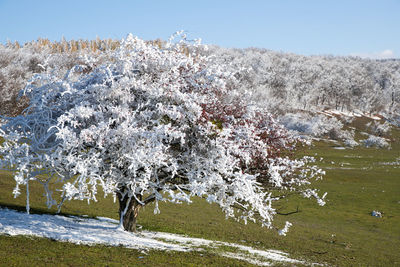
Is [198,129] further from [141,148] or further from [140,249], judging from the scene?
[140,249]

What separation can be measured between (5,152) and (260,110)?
13.8m

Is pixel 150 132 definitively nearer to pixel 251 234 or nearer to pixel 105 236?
pixel 105 236

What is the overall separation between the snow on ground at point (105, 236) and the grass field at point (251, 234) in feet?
3.59

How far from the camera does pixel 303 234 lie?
35.8 m

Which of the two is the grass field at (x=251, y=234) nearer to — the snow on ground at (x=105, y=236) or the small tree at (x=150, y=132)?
the snow on ground at (x=105, y=236)

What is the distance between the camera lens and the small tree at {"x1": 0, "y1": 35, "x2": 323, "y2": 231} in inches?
677

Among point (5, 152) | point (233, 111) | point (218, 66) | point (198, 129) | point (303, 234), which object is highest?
point (218, 66)

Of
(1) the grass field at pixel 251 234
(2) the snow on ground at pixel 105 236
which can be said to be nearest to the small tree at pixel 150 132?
(2) the snow on ground at pixel 105 236

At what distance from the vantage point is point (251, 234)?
108ft

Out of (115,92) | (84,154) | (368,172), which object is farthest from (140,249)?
(368,172)

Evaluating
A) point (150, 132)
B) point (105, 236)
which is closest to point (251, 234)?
point (105, 236)

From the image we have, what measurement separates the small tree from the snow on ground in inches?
89.9

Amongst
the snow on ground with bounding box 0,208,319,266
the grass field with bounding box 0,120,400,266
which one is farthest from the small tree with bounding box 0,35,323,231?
the grass field with bounding box 0,120,400,266

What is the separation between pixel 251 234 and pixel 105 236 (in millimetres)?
15672
